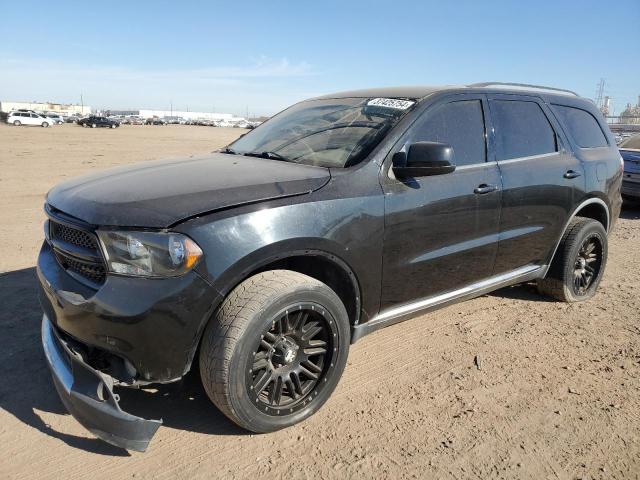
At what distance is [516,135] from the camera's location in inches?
152

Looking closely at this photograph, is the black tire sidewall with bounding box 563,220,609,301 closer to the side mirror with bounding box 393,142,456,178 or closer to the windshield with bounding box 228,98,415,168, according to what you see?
the side mirror with bounding box 393,142,456,178

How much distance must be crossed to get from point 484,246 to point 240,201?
1.94m

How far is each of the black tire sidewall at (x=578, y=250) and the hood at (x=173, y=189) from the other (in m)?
2.65

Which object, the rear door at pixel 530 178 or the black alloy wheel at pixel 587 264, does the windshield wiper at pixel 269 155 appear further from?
the black alloy wheel at pixel 587 264

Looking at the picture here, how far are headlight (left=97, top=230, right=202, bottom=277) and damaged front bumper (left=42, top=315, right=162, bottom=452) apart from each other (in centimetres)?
51

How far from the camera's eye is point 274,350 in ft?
8.69

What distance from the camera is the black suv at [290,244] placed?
2.30 meters

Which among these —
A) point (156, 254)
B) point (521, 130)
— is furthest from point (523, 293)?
point (156, 254)

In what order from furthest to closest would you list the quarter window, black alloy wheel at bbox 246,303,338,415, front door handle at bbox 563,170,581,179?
front door handle at bbox 563,170,581,179, the quarter window, black alloy wheel at bbox 246,303,338,415

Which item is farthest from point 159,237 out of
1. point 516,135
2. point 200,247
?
point 516,135

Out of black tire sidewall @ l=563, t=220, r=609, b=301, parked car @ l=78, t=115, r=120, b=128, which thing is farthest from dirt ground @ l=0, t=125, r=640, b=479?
parked car @ l=78, t=115, r=120, b=128

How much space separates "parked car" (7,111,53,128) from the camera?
151ft

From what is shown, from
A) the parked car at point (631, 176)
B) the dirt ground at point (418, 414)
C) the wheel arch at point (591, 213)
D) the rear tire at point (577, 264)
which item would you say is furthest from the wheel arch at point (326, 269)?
the parked car at point (631, 176)

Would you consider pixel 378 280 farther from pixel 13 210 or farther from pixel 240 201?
pixel 13 210
